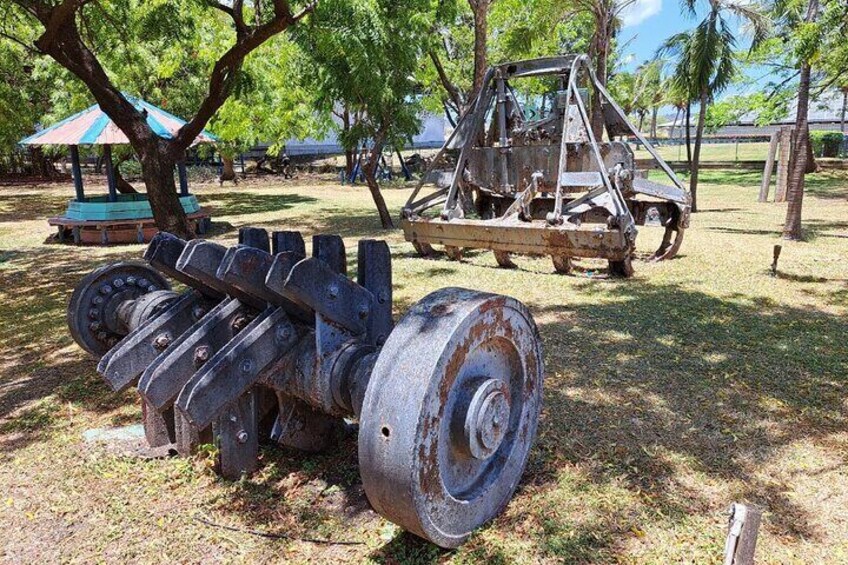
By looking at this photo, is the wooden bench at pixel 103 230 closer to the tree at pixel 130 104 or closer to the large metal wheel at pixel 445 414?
the tree at pixel 130 104

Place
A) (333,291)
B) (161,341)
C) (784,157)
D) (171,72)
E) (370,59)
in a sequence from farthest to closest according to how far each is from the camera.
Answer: (171,72), (784,157), (370,59), (161,341), (333,291)

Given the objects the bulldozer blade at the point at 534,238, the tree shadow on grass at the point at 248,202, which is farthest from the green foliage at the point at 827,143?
the bulldozer blade at the point at 534,238

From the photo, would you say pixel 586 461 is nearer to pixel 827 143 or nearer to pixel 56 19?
pixel 56 19

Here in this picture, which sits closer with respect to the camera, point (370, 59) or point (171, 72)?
point (370, 59)

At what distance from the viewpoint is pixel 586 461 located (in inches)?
131

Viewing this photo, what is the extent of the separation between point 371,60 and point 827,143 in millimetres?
29322

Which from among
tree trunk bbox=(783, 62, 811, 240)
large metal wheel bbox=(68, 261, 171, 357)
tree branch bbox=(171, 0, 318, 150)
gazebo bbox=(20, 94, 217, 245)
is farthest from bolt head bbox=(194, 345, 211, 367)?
tree trunk bbox=(783, 62, 811, 240)

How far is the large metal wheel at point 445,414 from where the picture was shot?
2.18 m

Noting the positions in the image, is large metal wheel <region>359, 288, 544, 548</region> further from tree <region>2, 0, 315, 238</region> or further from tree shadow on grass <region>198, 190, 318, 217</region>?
tree shadow on grass <region>198, 190, 318, 217</region>

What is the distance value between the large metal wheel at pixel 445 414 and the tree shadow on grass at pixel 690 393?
2.61 ft

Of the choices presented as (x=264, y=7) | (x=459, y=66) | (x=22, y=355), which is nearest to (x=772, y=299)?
(x=22, y=355)

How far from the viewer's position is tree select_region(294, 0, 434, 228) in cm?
1123

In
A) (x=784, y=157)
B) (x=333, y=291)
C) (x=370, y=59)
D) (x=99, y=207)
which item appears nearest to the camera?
(x=333, y=291)

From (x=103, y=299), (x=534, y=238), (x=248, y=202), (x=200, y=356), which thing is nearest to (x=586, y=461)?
(x=200, y=356)
